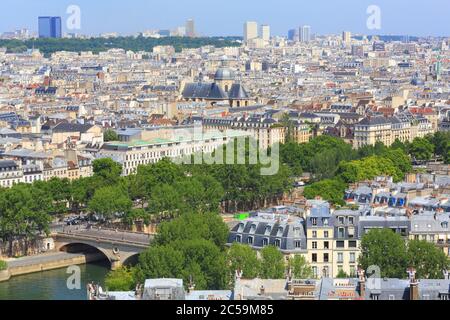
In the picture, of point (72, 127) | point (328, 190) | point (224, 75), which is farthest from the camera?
point (224, 75)

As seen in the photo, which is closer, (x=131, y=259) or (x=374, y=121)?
(x=131, y=259)

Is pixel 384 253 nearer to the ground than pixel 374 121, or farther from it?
farther from it

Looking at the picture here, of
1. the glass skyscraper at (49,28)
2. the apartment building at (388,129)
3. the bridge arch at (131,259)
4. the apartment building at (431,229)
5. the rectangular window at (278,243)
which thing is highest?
the glass skyscraper at (49,28)

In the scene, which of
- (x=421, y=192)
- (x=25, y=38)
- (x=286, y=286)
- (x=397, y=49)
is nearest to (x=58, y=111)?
(x=421, y=192)

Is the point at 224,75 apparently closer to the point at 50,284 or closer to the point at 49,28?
the point at 50,284

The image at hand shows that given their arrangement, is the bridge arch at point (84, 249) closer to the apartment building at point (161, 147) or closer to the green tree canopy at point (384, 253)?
the apartment building at point (161, 147)

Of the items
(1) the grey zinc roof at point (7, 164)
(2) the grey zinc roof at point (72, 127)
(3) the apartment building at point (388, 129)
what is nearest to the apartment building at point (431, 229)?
(1) the grey zinc roof at point (7, 164)

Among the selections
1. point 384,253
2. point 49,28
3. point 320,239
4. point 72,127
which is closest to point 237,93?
point 72,127

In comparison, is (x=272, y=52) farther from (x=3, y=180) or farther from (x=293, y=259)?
(x=293, y=259)
